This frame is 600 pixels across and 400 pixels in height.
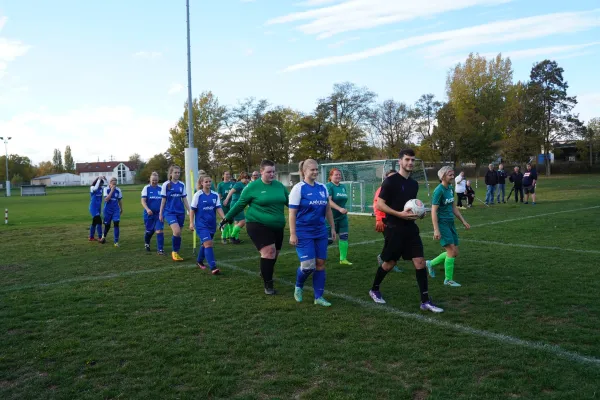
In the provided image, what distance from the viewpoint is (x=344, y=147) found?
50656mm

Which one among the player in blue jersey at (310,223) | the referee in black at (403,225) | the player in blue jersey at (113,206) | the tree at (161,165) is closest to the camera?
the referee in black at (403,225)

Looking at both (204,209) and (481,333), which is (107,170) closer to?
(204,209)

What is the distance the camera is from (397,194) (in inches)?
235

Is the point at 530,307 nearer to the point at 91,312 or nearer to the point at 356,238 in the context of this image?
the point at 91,312

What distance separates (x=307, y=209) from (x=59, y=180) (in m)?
141

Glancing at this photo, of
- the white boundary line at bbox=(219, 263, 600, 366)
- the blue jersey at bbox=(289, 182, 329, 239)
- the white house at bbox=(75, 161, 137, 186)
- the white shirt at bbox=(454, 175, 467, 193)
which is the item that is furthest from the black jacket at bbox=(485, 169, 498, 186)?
the white house at bbox=(75, 161, 137, 186)

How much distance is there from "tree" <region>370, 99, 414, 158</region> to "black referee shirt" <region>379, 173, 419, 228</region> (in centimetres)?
4970

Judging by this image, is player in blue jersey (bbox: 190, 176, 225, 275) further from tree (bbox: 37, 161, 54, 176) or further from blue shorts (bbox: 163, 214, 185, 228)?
tree (bbox: 37, 161, 54, 176)

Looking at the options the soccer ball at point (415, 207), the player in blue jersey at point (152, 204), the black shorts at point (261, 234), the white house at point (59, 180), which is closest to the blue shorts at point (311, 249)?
the black shorts at point (261, 234)

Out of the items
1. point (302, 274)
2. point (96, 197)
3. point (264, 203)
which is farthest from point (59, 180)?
point (302, 274)

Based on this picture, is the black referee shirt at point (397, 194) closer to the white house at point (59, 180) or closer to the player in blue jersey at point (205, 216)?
the player in blue jersey at point (205, 216)

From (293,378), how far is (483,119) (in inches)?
2305

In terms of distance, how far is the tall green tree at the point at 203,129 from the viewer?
5166 cm

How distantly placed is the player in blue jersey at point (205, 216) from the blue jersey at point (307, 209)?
8.35 ft
